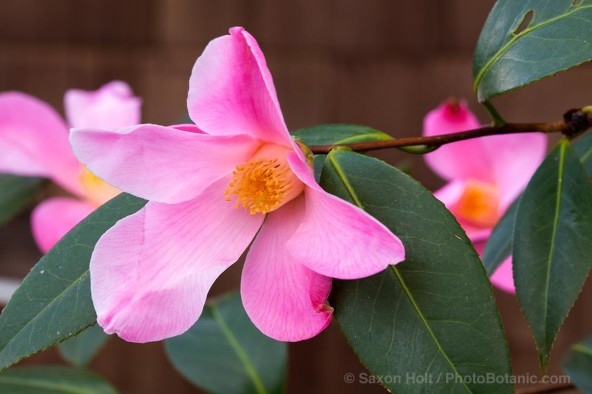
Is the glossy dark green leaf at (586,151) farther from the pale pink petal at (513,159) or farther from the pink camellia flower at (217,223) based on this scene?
the pink camellia flower at (217,223)

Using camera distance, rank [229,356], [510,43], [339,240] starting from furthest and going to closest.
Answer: [229,356], [510,43], [339,240]

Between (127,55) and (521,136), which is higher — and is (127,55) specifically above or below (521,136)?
below

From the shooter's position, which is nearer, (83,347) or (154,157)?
(154,157)

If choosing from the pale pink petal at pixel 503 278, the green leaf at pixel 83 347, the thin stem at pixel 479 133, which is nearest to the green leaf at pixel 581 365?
the pale pink petal at pixel 503 278

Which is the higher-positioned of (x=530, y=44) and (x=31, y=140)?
(x=530, y=44)

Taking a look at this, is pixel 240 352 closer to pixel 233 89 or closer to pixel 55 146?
pixel 55 146

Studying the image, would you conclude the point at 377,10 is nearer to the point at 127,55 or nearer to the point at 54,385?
the point at 127,55

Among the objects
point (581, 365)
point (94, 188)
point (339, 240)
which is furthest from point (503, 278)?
point (94, 188)

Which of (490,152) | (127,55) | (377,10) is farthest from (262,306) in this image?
(127,55)
